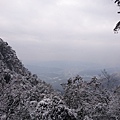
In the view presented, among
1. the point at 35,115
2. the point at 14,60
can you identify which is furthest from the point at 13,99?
the point at 14,60

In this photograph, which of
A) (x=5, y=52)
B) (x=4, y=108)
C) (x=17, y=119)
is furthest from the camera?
(x=5, y=52)

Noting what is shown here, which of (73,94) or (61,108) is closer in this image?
(61,108)

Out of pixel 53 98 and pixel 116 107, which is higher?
pixel 53 98

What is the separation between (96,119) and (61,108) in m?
8.43

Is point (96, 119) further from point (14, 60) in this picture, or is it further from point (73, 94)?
point (14, 60)

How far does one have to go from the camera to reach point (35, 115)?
1505 cm

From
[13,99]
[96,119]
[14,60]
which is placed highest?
[14,60]

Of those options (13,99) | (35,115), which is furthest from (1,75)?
(35,115)

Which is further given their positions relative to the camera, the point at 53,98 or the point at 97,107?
the point at 97,107

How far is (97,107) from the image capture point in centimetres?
2192

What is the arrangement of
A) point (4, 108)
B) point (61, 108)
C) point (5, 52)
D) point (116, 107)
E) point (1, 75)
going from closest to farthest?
1. point (61, 108)
2. point (4, 108)
3. point (116, 107)
4. point (1, 75)
5. point (5, 52)

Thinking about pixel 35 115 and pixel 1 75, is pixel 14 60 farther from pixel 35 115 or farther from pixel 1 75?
pixel 35 115

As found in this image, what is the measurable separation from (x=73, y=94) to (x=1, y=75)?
2010cm

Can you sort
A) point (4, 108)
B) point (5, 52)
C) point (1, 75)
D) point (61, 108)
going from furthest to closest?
point (5, 52) → point (1, 75) → point (4, 108) → point (61, 108)
